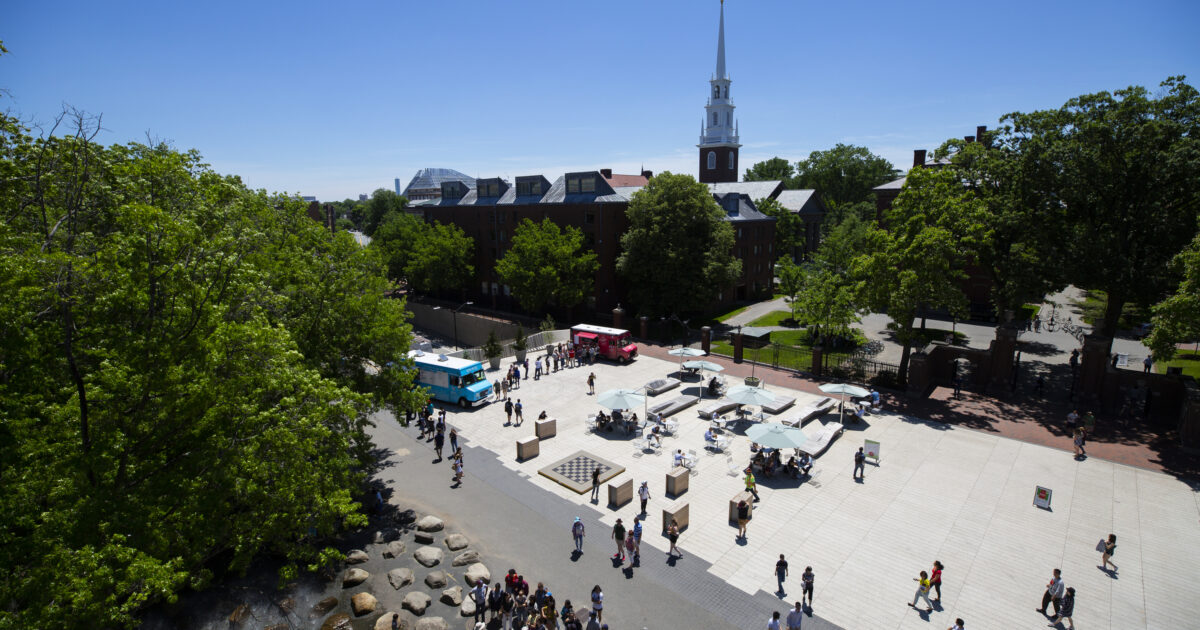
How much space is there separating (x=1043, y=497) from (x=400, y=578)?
21876 millimetres

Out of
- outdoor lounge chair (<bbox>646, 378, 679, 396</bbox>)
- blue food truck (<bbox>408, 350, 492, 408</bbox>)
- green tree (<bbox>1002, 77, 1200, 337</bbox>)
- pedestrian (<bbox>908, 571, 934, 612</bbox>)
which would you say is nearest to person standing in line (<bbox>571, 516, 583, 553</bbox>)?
pedestrian (<bbox>908, 571, 934, 612</bbox>)

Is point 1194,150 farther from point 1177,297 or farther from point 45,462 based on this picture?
point 45,462

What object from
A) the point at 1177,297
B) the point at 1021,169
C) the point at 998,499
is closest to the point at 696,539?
the point at 998,499

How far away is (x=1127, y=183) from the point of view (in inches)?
1115

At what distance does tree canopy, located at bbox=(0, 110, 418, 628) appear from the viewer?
399 inches

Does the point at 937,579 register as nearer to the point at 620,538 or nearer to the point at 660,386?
the point at 620,538

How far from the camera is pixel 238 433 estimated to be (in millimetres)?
13500

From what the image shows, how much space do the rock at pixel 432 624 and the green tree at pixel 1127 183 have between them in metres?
33.8

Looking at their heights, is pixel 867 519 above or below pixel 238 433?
below

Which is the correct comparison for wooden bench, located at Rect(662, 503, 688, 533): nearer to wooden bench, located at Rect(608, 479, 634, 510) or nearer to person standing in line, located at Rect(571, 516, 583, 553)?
wooden bench, located at Rect(608, 479, 634, 510)

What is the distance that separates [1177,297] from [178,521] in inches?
1350

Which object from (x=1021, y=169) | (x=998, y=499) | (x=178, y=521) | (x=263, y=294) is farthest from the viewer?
(x=1021, y=169)

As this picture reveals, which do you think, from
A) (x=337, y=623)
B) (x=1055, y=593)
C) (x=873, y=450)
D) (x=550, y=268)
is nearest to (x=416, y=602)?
(x=337, y=623)

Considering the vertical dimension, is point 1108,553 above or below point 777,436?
below
